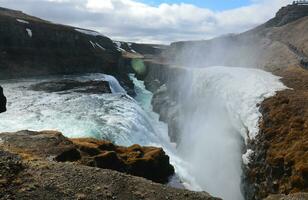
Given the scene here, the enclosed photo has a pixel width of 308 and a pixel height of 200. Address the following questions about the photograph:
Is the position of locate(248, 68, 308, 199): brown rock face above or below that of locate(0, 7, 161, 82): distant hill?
above

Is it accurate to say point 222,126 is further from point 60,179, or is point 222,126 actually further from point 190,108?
point 60,179

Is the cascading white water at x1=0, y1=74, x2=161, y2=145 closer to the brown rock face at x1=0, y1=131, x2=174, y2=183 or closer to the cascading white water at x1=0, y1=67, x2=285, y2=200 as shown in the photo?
the cascading white water at x1=0, y1=67, x2=285, y2=200

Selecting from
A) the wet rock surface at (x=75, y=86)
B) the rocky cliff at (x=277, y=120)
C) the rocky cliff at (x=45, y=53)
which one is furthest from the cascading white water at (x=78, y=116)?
the rocky cliff at (x=45, y=53)

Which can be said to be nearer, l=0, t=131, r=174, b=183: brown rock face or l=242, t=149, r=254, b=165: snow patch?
l=0, t=131, r=174, b=183: brown rock face

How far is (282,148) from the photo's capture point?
23.0m

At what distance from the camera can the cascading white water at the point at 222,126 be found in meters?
30.3

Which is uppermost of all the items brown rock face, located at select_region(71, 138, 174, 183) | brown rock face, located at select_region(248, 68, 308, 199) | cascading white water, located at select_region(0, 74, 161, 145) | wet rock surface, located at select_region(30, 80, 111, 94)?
brown rock face, located at select_region(248, 68, 308, 199)

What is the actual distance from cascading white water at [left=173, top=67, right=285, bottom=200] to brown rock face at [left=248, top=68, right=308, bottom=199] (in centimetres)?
155

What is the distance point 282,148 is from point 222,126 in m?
14.7

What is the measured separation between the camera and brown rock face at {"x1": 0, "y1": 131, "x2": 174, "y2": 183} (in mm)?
19453

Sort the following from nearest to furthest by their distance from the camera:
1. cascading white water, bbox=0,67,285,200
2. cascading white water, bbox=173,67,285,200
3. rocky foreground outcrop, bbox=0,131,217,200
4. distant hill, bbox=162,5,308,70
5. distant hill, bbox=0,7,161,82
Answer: rocky foreground outcrop, bbox=0,131,217,200
cascading white water, bbox=173,67,285,200
cascading white water, bbox=0,67,285,200
distant hill, bbox=162,5,308,70
distant hill, bbox=0,7,161,82

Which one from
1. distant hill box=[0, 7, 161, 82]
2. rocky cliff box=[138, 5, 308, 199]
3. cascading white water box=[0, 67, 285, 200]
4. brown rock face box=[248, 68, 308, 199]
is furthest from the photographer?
distant hill box=[0, 7, 161, 82]

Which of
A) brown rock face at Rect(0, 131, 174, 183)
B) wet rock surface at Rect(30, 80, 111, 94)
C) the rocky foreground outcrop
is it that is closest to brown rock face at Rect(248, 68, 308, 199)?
brown rock face at Rect(0, 131, 174, 183)

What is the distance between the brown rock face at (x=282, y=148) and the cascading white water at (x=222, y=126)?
155 centimetres
